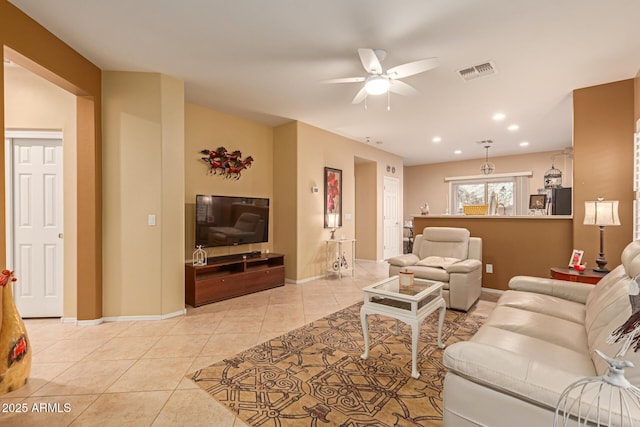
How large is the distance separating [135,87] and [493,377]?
392cm

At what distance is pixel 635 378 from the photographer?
108 centimetres

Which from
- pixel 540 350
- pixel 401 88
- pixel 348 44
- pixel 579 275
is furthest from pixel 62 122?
pixel 579 275

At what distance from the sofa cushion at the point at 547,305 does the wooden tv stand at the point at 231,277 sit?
3.11 meters

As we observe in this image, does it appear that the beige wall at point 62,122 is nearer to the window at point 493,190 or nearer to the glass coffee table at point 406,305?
the glass coffee table at point 406,305

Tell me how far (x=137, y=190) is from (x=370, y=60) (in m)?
2.71

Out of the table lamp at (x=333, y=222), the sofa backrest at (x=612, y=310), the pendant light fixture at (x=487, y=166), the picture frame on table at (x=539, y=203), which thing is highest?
the pendant light fixture at (x=487, y=166)

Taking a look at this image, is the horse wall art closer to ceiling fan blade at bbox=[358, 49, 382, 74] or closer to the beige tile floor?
the beige tile floor

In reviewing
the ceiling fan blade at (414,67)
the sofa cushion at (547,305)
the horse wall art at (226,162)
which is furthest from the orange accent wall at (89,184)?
the sofa cushion at (547,305)

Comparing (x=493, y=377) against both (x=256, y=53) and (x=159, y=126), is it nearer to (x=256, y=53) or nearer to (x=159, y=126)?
(x=256, y=53)

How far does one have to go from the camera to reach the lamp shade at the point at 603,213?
297 cm

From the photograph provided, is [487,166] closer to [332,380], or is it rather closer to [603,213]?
[603,213]

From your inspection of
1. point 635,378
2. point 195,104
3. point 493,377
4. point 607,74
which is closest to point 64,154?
point 195,104

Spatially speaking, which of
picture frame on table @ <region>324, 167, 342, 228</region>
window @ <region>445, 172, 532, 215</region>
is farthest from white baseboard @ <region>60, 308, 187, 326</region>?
window @ <region>445, 172, 532, 215</region>

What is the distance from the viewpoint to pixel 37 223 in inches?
129
